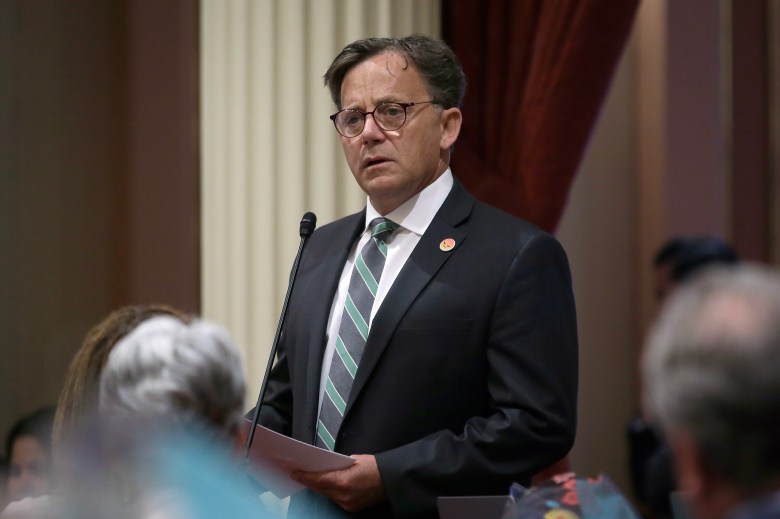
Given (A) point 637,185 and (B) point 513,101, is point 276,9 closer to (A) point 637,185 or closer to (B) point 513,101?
(B) point 513,101

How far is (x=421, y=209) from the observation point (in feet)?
8.34

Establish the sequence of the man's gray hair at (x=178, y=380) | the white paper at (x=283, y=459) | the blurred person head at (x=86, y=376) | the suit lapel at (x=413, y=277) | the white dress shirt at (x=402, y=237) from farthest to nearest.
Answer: the white dress shirt at (x=402, y=237) < the suit lapel at (x=413, y=277) < the white paper at (x=283, y=459) < the blurred person head at (x=86, y=376) < the man's gray hair at (x=178, y=380)

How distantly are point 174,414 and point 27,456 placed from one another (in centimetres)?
239

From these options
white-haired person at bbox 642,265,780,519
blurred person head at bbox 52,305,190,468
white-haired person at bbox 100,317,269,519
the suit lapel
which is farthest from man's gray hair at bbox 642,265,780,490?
the suit lapel

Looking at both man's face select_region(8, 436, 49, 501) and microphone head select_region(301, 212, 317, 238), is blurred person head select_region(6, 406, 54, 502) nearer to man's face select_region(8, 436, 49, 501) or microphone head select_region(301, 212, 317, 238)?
man's face select_region(8, 436, 49, 501)

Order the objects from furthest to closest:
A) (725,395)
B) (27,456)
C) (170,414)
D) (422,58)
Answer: (27,456) → (422,58) → (170,414) → (725,395)

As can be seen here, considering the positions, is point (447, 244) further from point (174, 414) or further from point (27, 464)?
point (27, 464)

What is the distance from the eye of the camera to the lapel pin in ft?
8.09

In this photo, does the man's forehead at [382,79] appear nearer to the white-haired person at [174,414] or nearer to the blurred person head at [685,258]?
the blurred person head at [685,258]

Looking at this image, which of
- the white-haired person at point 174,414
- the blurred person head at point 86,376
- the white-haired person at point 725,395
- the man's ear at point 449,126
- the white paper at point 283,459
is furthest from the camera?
the man's ear at point 449,126

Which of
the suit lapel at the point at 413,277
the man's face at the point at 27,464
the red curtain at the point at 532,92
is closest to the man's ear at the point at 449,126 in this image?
the suit lapel at the point at 413,277

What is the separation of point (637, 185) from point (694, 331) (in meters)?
→ 3.27

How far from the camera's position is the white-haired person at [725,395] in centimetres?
107

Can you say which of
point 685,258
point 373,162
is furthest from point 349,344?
point 685,258
